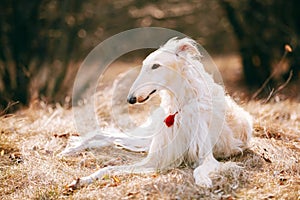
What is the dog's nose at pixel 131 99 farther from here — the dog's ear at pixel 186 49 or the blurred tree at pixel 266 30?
the blurred tree at pixel 266 30

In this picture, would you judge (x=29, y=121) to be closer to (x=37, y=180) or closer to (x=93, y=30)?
(x=37, y=180)

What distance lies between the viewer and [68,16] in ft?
31.1

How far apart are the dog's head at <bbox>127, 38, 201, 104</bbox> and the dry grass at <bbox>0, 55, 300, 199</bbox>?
623mm

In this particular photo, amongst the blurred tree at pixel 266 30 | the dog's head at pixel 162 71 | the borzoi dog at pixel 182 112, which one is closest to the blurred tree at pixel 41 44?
the blurred tree at pixel 266 30

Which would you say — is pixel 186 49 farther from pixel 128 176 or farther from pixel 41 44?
pixel 41 44

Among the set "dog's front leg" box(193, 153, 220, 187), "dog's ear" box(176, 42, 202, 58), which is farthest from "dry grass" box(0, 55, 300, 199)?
"dog's ear" box(176, 42, 202, 58)

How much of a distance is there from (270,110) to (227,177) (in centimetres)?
233

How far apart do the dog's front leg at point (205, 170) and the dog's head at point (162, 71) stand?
0.60 metres

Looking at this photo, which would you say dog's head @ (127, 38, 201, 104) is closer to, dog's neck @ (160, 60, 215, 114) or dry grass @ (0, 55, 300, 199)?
dog's neck @ (160, 60, 215, 114)

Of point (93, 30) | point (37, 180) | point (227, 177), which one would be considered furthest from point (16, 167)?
point (93, 30)

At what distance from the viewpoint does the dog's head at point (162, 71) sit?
4094 millimetres

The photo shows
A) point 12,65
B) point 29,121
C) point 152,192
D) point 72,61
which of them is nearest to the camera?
point 152,192

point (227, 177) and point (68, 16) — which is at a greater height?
point (68, 16)

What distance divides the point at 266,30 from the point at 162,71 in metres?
6.11
